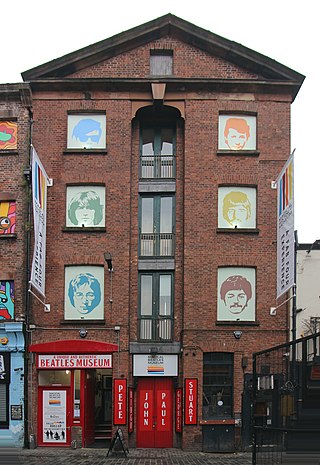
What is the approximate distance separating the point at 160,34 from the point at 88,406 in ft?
46.2

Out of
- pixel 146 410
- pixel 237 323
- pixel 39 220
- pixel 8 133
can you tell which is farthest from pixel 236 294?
pixel 8 133

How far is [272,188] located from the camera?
82.9 feet

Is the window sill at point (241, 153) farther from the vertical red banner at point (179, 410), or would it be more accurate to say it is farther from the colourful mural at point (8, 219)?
the vertical red banner at point (179, 410)

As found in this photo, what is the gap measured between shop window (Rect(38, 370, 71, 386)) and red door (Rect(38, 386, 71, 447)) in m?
0.25

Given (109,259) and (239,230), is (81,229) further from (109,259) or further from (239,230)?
(239,230)

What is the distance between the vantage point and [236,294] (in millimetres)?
25000

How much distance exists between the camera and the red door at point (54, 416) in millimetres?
24422

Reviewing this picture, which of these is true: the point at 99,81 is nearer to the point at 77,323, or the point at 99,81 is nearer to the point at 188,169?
the point at 188,169

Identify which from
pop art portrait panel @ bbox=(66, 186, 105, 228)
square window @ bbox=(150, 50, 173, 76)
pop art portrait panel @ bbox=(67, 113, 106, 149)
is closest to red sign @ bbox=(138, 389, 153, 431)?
pop art portrait panel @ bbox=(66, 186, 105, 228)

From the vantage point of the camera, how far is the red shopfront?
24.5m

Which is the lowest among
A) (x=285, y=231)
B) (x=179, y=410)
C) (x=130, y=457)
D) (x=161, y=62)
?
(x=130, y=457)

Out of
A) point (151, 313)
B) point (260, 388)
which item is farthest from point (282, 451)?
point (151, 313)

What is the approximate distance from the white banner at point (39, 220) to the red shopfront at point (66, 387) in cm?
229

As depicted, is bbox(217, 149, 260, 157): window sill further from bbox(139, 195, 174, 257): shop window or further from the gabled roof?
the gabled roof
